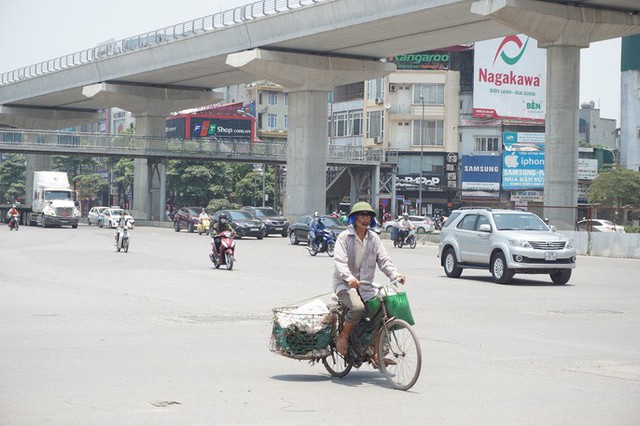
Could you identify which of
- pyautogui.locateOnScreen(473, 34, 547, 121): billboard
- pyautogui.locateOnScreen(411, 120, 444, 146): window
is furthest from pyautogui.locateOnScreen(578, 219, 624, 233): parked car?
pyautogui.locateOnScreen(411, 120, 444, 146): window

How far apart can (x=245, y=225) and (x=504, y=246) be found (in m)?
32.1

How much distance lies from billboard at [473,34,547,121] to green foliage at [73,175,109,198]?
172 ft

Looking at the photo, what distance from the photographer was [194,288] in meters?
22.2

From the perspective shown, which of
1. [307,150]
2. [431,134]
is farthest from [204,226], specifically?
[431,134]

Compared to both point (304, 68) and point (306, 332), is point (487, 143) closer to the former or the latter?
point (304, 68)

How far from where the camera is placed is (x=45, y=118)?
99375 mm

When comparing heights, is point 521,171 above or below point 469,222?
above

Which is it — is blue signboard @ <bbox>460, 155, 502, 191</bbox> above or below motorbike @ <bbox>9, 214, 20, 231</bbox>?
above

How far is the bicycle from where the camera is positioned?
31.6 ft

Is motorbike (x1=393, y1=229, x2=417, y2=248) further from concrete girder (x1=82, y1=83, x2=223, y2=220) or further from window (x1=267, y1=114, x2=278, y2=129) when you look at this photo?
window (x1=267, y1=114, x2=278, y2=129)

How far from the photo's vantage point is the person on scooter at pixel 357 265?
1001 centimetres

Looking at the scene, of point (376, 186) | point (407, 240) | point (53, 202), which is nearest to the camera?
point (407, 240)

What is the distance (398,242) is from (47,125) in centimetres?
5930

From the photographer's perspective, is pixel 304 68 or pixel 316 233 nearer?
pixel 316 233
